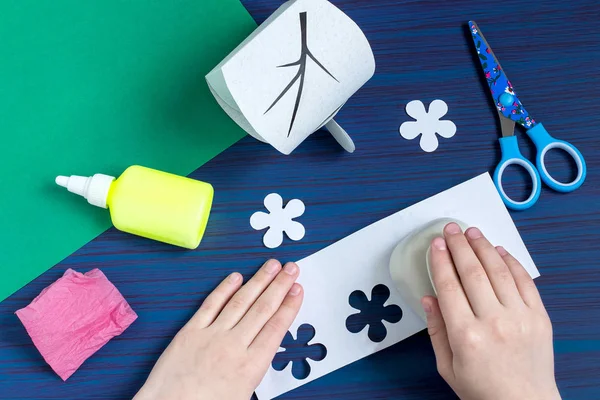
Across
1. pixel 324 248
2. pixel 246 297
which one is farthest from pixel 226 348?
pixel 324 248

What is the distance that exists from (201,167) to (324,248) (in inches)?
7.3

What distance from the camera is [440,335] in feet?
2.17

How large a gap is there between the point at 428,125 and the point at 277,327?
0.31m

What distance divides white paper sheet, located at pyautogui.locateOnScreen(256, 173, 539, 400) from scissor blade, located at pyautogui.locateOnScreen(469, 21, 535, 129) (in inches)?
3.4

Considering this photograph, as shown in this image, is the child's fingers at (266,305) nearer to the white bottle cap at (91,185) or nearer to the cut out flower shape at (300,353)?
the cut out flower shape at (300,353)

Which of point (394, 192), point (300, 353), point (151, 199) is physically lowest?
point (300, 353)

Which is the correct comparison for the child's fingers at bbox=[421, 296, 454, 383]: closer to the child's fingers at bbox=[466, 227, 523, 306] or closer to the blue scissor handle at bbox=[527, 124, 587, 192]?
the child's fingers at bbox=[466, 227, 523, 306]

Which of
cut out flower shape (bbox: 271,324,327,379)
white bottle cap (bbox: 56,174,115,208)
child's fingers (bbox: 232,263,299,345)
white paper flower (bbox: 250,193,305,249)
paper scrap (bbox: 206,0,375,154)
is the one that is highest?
paper scrap (bbox: 206,0,375,154)

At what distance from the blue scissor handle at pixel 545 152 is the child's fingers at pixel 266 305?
328 mm

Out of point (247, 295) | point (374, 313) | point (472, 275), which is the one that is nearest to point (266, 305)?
point (247, 295)

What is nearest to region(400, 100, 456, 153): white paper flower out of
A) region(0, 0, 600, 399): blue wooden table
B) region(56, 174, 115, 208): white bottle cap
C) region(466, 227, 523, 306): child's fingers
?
region(0, 0, 600, 399): blue wooden table

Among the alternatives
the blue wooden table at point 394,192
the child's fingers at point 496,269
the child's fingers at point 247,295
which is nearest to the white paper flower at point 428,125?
the blue wooden table at point 394,192

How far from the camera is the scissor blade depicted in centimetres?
72

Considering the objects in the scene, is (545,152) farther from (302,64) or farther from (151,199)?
(151,199)
